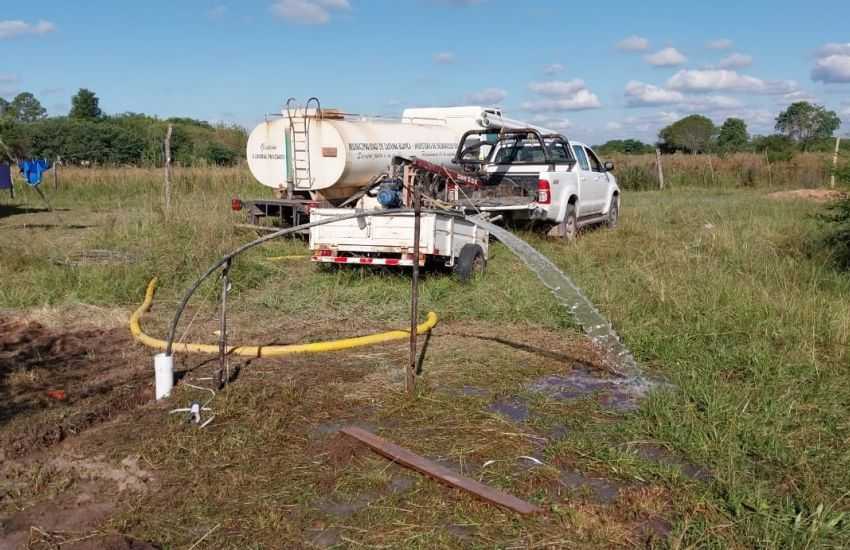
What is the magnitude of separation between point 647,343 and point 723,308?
1102 mm

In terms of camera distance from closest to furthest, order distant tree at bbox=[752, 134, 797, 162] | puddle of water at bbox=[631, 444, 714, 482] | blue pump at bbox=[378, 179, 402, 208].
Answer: puddle of water at bbox=[631, 444, 714, 482] → blue pump at bbox=[378, 179, 402, 208] → distant tree at bbox=[752, 134, 797, 162]

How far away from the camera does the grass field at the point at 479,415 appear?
3.32 metres

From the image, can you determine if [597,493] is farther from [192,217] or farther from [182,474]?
[192,217]

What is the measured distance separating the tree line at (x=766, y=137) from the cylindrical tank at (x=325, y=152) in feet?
70.9

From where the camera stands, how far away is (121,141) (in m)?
42.2

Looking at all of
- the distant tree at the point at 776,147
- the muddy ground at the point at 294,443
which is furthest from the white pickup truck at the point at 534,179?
the distant tree at the point at 776,147

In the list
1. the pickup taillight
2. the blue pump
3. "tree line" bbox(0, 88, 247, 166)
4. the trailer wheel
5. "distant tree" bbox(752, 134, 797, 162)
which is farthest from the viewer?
"distant tree" bbox(752, 134, 797, 162)

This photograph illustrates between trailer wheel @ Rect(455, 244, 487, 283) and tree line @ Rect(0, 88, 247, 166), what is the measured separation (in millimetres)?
14698

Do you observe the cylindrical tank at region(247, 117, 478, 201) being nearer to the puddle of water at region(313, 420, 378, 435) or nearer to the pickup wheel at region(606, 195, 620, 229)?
the pickup wheel at region(606, 195, 620, 229)

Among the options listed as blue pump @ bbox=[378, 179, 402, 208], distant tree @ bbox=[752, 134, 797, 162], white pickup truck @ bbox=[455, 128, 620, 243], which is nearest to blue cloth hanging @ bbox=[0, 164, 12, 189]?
white pickup truck @ bbox=[455, 128, 620, 243]

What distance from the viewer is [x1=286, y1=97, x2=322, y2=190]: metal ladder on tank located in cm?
1216

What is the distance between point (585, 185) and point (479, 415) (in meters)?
9.04

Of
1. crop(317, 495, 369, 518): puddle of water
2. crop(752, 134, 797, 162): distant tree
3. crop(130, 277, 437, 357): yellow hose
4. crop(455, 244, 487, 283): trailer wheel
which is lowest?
crop(317, 495, 369, 518): puddle of water

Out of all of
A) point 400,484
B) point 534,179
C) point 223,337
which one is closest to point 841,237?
point 534,179
